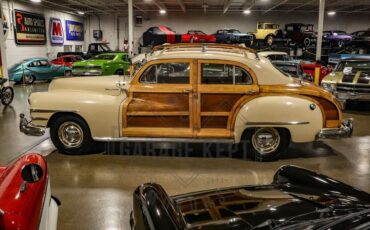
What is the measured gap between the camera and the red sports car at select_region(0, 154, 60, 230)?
1.89 metres

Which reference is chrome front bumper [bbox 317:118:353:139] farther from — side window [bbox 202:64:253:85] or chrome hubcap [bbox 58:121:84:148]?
chrome hubcap [bbox 58:121:84:148]

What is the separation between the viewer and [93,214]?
366 centimetres

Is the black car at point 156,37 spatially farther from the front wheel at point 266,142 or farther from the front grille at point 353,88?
the front wheel at point 266,142

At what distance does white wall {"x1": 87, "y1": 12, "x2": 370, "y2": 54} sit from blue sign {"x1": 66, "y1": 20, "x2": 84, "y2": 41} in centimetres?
128

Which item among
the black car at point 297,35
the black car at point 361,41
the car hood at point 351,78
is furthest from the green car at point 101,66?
the black car at point 361,41

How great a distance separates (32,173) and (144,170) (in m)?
2.71

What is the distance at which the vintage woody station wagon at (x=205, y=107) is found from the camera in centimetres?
517

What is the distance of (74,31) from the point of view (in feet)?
86.2

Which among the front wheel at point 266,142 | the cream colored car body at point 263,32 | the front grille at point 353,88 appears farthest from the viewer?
the cream colored car body at point 263,32

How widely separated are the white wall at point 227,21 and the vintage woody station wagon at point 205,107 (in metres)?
24.3

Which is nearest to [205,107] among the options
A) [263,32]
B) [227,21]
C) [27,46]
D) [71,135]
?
[71,135]

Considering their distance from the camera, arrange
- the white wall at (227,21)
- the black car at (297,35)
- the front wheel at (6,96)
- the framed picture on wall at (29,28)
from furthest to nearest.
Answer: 1. the white wall at (227,21)
2. the black car at (297,35)
3. the framed picture on wall at (29,28)
4. the front wheel at (6,96)

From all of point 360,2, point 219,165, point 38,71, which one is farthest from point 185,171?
point 360,2

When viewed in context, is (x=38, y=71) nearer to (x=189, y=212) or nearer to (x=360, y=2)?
(x=189, y=212)
